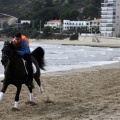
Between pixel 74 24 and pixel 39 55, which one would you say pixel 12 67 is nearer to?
pixel 39 55


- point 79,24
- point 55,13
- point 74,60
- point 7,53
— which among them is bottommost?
point 74,60

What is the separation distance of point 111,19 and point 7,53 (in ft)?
384

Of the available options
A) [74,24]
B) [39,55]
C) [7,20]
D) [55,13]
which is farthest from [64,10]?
[39,55]

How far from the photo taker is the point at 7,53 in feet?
28.2

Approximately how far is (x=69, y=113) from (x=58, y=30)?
13748 centimetres

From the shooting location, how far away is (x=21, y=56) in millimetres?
9203

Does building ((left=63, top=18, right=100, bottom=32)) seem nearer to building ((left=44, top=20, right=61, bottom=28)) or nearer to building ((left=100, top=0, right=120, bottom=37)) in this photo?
building ((left=44, top=20, right=61, bottom=28))

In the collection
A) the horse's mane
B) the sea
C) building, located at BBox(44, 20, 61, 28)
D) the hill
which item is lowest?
the sea

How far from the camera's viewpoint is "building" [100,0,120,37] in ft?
397

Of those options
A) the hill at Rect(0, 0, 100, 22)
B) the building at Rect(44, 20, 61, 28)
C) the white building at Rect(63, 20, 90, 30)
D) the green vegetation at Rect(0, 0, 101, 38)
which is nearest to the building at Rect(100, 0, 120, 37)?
the green vegetation at Rect(0, 0, 101, 38)

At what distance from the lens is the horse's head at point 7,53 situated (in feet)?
27.8

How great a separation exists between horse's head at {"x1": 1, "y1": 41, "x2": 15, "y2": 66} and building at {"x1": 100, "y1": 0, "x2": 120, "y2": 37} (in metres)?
110

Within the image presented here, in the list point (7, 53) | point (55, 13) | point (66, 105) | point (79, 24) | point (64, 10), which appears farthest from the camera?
point (55, 13)

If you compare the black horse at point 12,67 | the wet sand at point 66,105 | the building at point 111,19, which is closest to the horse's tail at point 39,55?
the wet sand at point 66,105
